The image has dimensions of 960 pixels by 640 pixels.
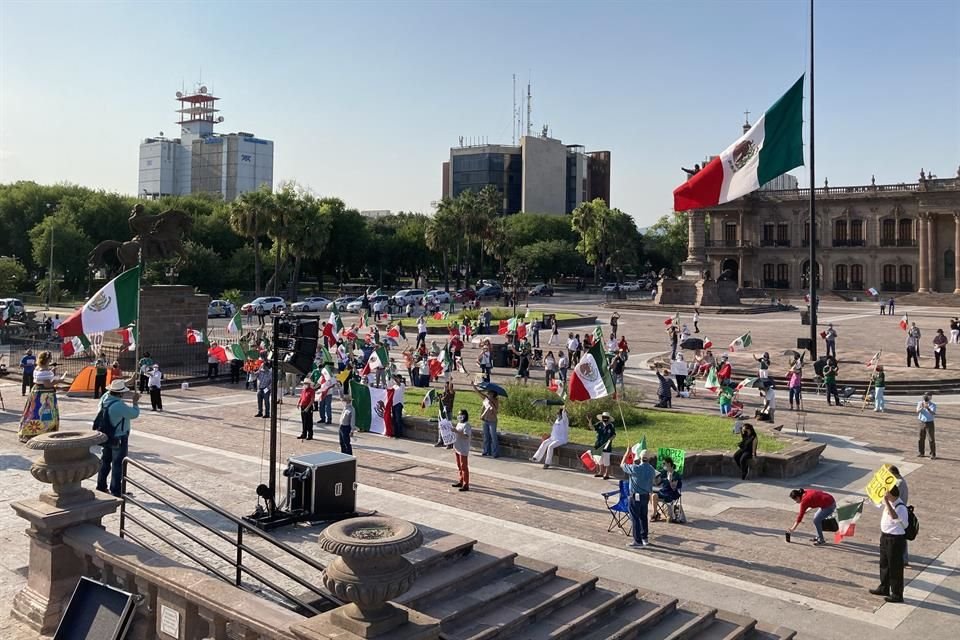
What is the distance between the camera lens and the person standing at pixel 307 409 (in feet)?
64.3

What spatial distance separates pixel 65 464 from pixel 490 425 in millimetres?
10815

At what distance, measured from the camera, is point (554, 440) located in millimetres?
17547

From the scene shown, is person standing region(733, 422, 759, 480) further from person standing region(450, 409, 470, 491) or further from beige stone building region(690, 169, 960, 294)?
beige stone building region(690, 169, 960, 294)

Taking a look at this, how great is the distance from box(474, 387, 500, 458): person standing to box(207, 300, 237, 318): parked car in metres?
43.4

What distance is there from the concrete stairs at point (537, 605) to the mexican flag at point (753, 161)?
50.7ft

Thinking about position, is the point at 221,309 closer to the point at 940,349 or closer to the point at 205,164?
the point at 940,349

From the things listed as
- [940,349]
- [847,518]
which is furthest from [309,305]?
[847,518]

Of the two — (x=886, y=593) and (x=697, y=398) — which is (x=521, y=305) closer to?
(x=697, y=398)

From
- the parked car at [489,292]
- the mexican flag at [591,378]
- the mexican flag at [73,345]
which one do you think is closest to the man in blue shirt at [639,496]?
the mexican flag at [591,378]

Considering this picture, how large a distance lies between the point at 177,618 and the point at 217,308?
177 feet

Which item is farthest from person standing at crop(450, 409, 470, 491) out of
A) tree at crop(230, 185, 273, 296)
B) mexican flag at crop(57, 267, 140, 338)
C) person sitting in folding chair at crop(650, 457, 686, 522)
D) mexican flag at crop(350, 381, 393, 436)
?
tree at crop(230, 185, 273, 296)

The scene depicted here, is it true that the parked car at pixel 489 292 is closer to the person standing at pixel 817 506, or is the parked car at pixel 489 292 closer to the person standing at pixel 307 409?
the person standing at pixel 307 409

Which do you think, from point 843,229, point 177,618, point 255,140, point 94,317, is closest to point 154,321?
point 94,317

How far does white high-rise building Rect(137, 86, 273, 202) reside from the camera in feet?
510
